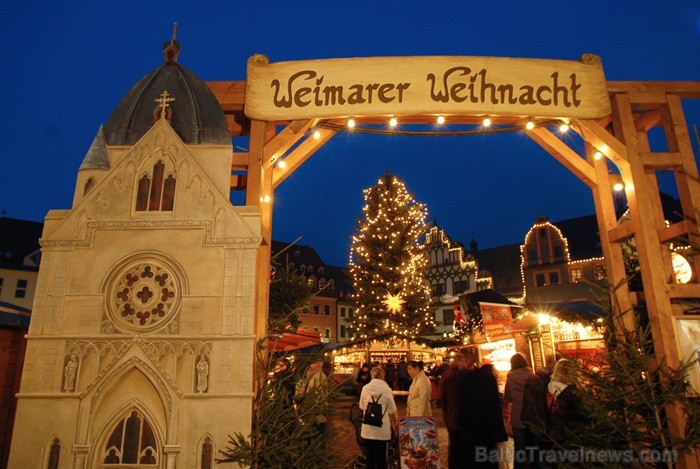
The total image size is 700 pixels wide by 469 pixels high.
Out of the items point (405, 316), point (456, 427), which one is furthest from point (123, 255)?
point (405, 316)

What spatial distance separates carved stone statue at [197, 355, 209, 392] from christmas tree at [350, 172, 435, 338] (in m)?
20.4

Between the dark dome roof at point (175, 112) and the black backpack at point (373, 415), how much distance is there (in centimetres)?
431

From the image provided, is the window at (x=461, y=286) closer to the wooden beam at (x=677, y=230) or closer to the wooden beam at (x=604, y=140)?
the wooden beam at (x=604, y=140)

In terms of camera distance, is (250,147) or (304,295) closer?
(250,147)

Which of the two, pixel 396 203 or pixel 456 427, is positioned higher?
pixel 396 203

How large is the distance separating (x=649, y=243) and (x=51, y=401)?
7.98 meters

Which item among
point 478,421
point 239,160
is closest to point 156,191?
point 239,160

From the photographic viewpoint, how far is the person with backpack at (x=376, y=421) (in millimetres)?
7109

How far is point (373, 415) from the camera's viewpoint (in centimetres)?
711

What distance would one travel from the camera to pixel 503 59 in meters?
7.23

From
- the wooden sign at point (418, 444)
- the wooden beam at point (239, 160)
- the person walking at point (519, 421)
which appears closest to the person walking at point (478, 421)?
the wooden sign at point (418, 444)

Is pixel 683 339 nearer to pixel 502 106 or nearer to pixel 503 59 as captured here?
pixel 502 106

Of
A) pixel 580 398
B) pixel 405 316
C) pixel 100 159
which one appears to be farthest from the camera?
pixel 405 316

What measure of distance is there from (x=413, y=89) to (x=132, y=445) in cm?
594
